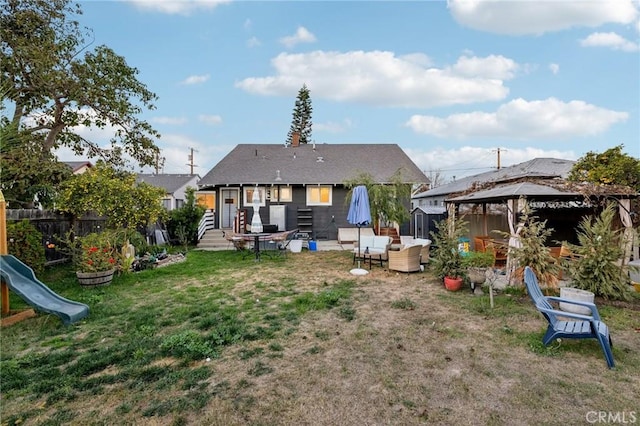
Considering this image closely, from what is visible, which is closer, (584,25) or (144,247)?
(584,25)

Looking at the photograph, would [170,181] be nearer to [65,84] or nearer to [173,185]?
[173,185]

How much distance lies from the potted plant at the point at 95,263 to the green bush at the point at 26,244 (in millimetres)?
944

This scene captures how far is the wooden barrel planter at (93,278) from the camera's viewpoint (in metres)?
6.24

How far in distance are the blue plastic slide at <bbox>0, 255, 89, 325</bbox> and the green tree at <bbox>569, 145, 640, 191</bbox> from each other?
1428 centimetres

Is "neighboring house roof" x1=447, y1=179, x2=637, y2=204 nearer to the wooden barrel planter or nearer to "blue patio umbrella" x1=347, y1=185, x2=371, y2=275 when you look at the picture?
"blue patio umbrella" x1=347, y1=185, x2=371, y2=275

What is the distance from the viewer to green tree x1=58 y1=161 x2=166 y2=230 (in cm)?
769

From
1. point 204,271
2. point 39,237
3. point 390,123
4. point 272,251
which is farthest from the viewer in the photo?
point 390,123

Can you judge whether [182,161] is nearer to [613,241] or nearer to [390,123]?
[390,123]

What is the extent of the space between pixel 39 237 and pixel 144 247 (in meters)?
2.96

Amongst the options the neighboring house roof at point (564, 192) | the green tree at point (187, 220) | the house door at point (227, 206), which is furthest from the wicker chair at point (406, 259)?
the house door at point (227, 206)

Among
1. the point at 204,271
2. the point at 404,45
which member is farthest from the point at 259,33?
the point at 204,271

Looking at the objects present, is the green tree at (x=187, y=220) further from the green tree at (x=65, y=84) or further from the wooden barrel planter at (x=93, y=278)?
the wooden barrel planter at (x=93, y=278)

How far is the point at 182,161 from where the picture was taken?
37.9 metres

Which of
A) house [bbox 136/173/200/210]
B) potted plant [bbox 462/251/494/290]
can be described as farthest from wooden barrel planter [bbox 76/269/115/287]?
house [bbox 136/173/200/210]
